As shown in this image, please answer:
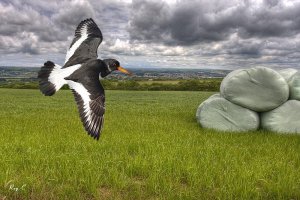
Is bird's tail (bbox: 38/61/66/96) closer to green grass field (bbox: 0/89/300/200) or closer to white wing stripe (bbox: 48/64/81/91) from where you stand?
white wing stripe (bbox: 48/64/81/91)

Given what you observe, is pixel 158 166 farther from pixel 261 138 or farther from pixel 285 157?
pixel 261 138

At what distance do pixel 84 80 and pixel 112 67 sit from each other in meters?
0.23

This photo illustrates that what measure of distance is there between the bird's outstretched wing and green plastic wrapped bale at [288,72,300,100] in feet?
30.5

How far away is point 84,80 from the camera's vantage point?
6.30 ft

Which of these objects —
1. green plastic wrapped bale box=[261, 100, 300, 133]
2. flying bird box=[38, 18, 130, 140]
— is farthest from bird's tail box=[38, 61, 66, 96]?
green plastic wrapped bale box=[261, 100, 300, 133]

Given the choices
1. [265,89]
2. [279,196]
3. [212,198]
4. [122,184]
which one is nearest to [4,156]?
[122,184]

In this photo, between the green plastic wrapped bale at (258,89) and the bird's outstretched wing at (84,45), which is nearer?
the bird's outstretched wing at (84,45)

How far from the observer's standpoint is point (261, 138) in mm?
9453

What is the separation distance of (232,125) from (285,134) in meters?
1.56

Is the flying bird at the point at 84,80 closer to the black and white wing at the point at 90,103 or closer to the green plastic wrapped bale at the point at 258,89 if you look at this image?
the black and white wing at the point at 90,103

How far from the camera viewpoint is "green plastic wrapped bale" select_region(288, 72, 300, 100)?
432 inches

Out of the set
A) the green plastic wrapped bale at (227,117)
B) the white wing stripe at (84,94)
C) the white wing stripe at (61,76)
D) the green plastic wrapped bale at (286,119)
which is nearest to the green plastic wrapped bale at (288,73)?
the green plastic wrapped bale at (286,119)

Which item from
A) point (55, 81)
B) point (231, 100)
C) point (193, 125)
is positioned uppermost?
point (55, 81)

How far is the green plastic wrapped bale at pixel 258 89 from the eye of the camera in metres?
10.7
